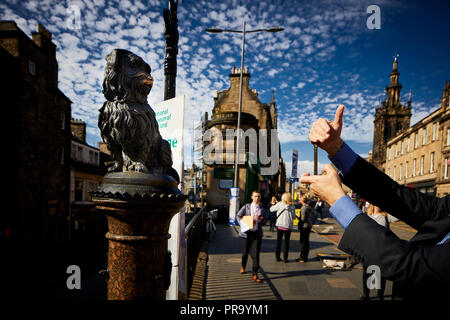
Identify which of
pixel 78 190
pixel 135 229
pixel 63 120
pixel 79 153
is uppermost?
pixel 63 120

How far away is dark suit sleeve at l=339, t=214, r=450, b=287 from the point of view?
95 cm

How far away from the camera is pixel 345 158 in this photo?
1.75m

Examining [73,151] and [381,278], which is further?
[73,151]

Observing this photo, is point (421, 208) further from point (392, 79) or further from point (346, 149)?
point (392, 79)

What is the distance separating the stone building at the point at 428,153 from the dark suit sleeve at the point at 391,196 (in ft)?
113

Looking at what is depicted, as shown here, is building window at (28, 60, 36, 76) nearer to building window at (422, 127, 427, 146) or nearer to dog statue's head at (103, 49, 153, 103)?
dog statue's head at (103, 49, 153, 103)

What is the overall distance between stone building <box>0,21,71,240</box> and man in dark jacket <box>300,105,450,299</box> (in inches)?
764

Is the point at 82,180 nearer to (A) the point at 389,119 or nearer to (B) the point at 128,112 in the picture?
(B) the point at 128,112

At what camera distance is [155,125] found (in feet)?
7.50

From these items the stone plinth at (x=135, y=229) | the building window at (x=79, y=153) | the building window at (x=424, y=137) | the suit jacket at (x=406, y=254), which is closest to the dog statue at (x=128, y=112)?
the stone plinth at (x=135, y=229)

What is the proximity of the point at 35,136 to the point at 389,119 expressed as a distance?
242ft

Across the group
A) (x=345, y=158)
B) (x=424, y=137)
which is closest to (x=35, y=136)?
(x=345, y=158)

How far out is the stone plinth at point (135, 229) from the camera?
1.79 meters

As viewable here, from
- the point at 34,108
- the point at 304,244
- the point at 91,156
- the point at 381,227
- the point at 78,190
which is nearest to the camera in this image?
the point at 381,227
